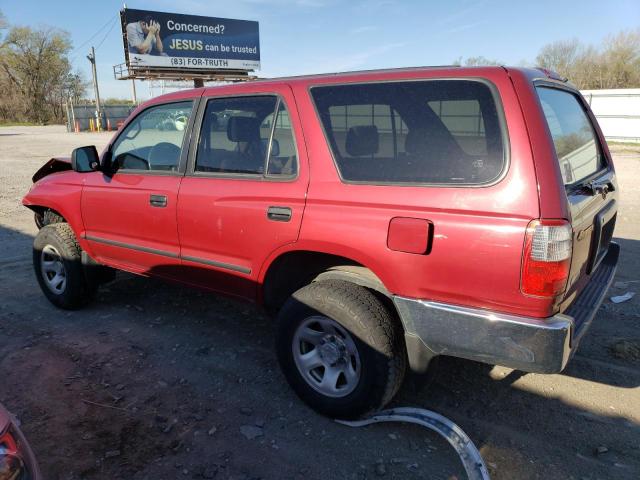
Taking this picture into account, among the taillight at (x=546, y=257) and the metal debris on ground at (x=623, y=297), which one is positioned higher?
the taillight at (x=546, y=257)

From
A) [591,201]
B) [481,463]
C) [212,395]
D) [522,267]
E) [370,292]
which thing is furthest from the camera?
[212,395]

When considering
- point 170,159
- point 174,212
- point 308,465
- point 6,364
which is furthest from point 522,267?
point 6,364

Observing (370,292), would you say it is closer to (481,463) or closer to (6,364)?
(481,463)

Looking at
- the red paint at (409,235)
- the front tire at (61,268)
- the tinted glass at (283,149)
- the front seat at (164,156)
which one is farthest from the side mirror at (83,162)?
the red paint at (409,235)

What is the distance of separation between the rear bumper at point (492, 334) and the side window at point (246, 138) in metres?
1.16

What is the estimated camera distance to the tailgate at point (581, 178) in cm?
239

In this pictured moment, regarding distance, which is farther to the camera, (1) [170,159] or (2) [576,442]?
(1) [170,159]

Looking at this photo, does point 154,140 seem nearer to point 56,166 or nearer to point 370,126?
point 56,166

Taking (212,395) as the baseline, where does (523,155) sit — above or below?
above

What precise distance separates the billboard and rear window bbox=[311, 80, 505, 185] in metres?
41.6

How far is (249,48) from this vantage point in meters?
46.6

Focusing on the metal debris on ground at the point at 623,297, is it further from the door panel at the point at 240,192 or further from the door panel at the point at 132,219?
the door panel at the point at 132,219

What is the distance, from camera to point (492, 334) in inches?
90.4

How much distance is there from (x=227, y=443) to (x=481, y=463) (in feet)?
4.38
